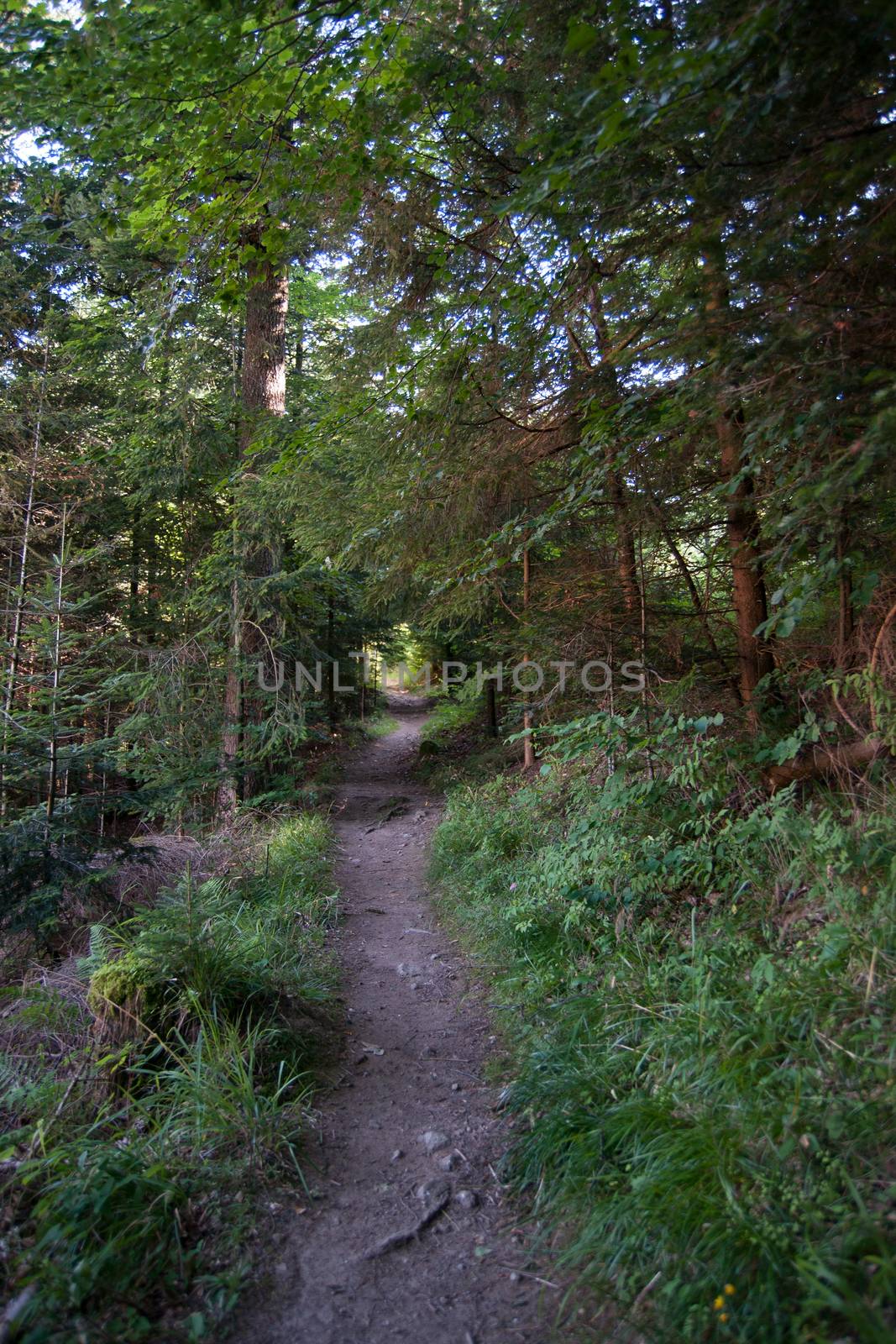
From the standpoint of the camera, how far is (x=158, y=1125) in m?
3.18

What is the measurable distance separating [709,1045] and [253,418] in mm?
9653

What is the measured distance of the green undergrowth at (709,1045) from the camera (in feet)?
6.97

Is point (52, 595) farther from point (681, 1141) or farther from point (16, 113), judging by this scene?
point (681, 1141)

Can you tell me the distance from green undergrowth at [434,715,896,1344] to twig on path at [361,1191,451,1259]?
0.33 metres

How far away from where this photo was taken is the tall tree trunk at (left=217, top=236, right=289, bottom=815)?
1003cm

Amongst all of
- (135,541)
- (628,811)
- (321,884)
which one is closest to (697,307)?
(628,811)

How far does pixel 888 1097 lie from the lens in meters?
2.36

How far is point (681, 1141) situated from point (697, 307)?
12.9ft

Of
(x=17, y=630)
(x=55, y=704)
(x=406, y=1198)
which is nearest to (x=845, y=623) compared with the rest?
(x=406, y=1198)

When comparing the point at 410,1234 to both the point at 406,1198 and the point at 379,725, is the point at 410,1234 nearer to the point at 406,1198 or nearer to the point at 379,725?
the point at 406,1198

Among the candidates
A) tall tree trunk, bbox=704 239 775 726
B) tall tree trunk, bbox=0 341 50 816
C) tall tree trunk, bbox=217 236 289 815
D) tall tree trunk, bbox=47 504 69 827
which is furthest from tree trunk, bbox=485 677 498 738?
tall tree trunk, bbox=47 504 69 827

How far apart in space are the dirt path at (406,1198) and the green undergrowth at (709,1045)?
22 centimetres

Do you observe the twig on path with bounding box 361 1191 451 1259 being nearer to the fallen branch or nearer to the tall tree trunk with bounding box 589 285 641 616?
the fallen branch

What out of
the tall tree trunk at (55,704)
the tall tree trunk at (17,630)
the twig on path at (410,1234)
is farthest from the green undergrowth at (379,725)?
the twig on path at (410,1234)
